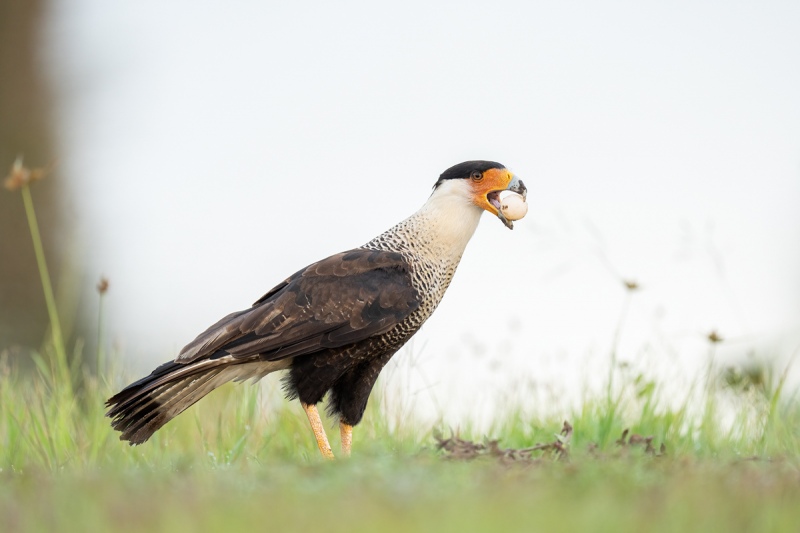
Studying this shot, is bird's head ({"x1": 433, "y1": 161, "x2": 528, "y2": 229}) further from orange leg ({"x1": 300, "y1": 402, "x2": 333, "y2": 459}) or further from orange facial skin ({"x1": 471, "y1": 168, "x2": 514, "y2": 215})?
orange leg ({"x1": 300, "y1": 402, "x2": 333, "y2": 459})

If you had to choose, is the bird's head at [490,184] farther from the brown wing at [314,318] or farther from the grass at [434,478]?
the grass at [434,478]

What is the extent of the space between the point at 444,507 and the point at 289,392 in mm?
2354

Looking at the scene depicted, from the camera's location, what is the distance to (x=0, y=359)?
6.76 meters

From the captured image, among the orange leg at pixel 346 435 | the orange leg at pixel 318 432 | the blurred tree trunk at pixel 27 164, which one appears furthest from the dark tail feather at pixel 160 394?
the blurred tree trunk at pixel 27 164

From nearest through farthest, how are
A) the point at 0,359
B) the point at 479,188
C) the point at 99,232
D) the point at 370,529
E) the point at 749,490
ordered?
the point at 370,529, the point at 749,490, the point at 479,188, the point at 0,359, the point at 99,232

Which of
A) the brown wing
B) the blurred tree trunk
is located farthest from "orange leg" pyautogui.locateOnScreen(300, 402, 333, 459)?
the blurred tree trunk

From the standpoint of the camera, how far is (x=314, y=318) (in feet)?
16.7

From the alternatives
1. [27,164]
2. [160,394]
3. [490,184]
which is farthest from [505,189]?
[27,164]

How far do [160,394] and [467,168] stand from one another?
2017 mm

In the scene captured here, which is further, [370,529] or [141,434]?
[141,434]

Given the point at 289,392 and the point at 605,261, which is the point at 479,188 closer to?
the point at 605,261

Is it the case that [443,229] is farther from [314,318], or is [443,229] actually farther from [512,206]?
[314,318]

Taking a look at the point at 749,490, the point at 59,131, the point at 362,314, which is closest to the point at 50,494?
the point at 362,314

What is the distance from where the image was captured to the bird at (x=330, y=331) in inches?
200
